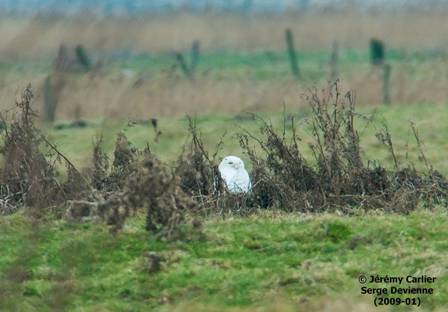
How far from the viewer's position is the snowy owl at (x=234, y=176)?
11.1m

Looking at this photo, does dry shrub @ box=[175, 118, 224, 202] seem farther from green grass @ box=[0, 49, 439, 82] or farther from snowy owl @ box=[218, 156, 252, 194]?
green grass @ box=[0, 49, 439, 82]

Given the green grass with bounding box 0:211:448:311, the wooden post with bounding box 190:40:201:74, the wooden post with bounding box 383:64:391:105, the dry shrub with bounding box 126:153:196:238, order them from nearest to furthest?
the green grass with bounding box 0:211:448:311 → the dry shrub with bounding box 126:153:196:238 → the wooden post with bounding box 383:64:391:105 → the wooden post with bounding box 190:40:201:74

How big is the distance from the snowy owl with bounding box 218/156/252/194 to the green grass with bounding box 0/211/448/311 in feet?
3.17

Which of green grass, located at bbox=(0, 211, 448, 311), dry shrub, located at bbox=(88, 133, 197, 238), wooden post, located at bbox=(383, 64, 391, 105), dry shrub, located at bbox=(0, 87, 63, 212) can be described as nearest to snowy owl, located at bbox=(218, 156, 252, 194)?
green grass, located at bbox=(0, 211, 448, 311)

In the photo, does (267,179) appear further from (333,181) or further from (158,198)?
(158,198)

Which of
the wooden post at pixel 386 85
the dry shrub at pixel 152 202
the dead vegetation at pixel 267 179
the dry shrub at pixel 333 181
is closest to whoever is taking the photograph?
the dry shrub at pixel 152 202

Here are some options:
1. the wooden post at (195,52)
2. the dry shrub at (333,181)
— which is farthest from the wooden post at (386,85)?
the dry shrub at (333,181)

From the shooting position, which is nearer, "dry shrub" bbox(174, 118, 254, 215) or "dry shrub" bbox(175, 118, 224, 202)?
"dry shrub" bbox(174, 118, 254, 215)

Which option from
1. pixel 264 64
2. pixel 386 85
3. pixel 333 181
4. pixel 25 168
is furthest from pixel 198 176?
pixel 264 64

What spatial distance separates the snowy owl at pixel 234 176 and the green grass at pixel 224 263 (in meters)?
0.97

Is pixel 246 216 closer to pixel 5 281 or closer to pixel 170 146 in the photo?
pixel 5 281

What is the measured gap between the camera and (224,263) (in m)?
8.95

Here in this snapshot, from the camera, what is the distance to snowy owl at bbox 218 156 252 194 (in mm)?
11133

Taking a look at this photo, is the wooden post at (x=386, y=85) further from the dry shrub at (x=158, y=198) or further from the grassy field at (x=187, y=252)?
the dry shrub at (x=158, y=198)
